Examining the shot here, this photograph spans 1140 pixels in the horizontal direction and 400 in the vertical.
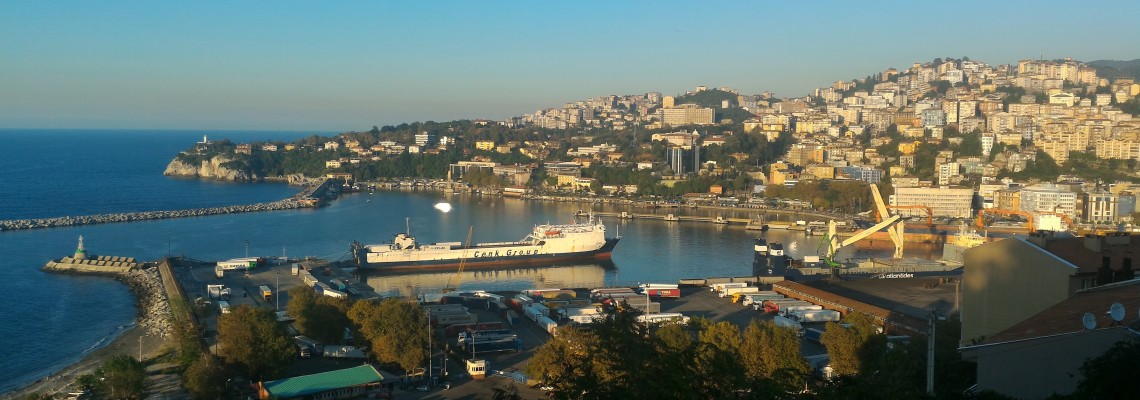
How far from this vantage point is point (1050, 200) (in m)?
17.5

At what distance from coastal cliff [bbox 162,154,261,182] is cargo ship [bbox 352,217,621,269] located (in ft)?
59.1

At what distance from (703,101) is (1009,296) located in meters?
48.4

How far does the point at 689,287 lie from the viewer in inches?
391

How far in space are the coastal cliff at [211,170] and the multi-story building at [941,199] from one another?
1900cm

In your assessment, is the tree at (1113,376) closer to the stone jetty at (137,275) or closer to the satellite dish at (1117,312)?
the satellite dish at (1117,312)

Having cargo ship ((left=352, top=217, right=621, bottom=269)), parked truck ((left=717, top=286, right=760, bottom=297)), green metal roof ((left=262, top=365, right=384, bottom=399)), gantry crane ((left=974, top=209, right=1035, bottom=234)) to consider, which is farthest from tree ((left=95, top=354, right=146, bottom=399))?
gantry crane ((left=974, top=209, right=1035, bottom=234))

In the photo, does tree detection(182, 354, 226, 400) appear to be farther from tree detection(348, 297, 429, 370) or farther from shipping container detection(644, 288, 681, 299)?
shipping container detection(644, 288, 681, 299)

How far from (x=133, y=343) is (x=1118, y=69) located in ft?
141

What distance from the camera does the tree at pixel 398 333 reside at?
236 inches

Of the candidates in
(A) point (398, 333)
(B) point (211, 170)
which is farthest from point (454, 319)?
(B) point (211, 170)

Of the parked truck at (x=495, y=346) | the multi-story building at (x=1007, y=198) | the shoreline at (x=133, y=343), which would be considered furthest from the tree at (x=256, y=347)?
the multi-story building at (x=1007, y=198)

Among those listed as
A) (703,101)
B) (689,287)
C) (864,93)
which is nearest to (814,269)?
(689,287)

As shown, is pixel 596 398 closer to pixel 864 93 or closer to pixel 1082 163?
pixel 1082 163

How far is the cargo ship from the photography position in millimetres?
12086
